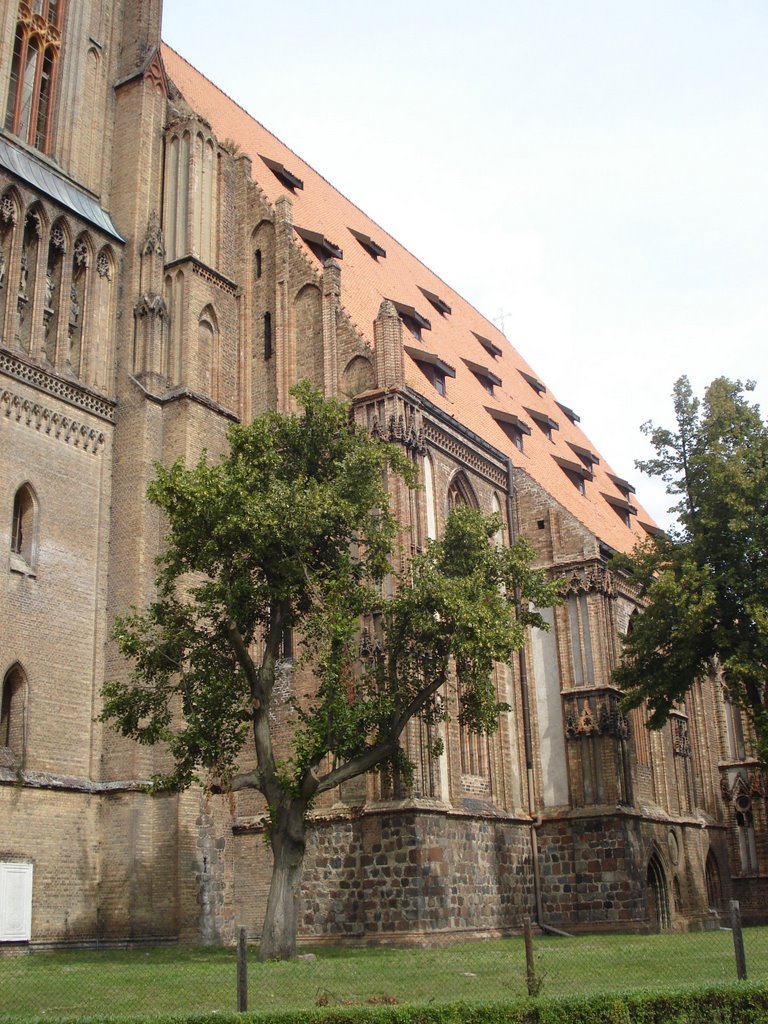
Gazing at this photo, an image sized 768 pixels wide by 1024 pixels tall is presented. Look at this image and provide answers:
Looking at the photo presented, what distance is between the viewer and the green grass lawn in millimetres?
11977

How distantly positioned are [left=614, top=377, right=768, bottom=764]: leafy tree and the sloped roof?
6.11m

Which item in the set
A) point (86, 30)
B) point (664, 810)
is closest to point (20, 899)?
point (664, 810)

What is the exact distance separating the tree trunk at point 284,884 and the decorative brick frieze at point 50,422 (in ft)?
33.2

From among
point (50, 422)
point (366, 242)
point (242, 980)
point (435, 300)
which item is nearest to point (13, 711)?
point (50, 422)

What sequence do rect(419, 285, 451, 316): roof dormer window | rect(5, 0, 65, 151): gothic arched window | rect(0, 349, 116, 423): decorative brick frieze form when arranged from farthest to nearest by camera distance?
rect(419, 285, 451, 316): roof dormer window < rect(5, 0, 65, 151): gothic arched window < rect(0, 349, 116, 423): decorative brick frieze

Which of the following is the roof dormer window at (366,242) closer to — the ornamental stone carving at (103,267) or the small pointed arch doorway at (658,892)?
the ornamental stone carving at (103,267)

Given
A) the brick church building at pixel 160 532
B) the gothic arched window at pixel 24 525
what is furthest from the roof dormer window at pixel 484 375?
the gothic arched window at pixel 24 525

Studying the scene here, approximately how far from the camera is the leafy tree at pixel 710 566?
2309cm

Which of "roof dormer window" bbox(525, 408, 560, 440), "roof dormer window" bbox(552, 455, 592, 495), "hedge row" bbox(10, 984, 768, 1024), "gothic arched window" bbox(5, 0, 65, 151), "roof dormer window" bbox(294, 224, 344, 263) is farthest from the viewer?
"roof dormer window" bbox(525, 408, 560, 440)

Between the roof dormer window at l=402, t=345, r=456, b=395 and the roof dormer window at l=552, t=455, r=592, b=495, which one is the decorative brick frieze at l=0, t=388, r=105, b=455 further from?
the roof dormer window at l=552, t=455, r=592, b=495

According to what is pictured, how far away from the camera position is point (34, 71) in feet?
87.1

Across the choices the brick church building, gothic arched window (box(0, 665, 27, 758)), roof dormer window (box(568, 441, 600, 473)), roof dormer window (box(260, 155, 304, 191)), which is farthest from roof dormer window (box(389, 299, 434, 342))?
gothic arched window (box(0, 665, 27, 758))

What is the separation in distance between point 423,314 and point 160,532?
1394cm

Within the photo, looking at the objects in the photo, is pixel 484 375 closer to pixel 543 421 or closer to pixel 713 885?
pixel 543 421
